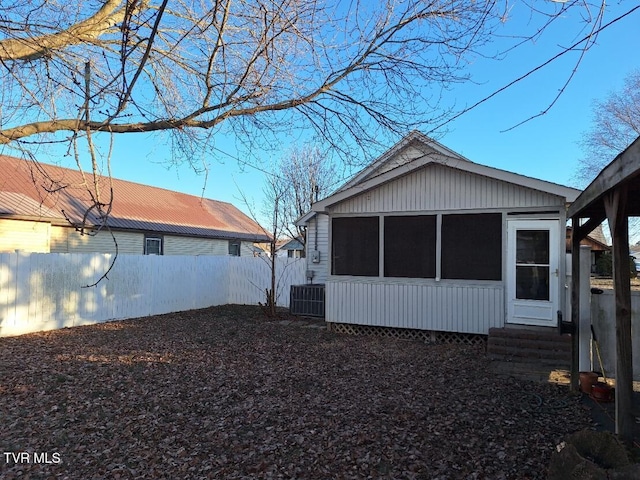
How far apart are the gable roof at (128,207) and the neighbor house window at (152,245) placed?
1.62 feet

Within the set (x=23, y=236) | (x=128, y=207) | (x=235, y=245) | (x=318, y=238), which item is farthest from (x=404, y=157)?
(x=235, y=245)

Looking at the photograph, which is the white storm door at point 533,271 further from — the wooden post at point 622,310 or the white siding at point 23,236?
the white siding at point 23,236

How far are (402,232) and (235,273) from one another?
26.6 feet

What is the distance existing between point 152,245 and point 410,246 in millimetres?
12566

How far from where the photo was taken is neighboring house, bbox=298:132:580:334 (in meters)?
7.57

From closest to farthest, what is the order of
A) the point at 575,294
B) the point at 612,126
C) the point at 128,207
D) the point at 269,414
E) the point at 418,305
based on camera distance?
the point at 269,414
the point at 575,294
the point at 418,305
the point at 128,207
the point at 612,126

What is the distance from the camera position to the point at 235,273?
15.3 metres

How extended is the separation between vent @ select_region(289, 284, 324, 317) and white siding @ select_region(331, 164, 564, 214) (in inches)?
124

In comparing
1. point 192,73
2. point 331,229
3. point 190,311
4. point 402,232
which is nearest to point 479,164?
point 402,232

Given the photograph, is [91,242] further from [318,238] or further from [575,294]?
[575,294]

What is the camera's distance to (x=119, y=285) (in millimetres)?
11141

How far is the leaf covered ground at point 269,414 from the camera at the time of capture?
3535mm

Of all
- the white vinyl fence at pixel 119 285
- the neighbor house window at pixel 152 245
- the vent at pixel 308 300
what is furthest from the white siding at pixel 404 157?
the neighbor house window at pixel 152 245

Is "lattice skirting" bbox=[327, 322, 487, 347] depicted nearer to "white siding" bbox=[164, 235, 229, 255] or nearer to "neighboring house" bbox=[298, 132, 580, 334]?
"neighboring house" bbox=[298, 132, 580, 334]
